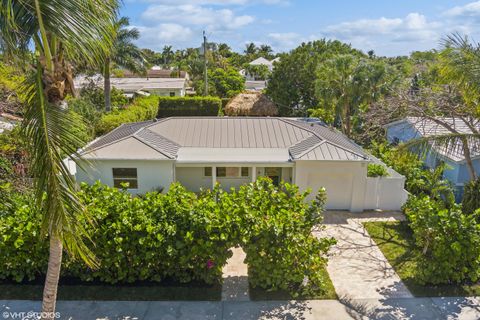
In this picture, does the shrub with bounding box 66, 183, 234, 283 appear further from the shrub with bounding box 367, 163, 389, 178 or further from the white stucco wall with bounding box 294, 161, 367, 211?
the shrub with bounding box 367, 163, 389, 178

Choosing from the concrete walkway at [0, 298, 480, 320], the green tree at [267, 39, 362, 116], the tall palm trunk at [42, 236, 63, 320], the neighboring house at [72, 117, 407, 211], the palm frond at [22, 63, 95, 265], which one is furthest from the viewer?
the green tree at [267, 39, 362, 116]

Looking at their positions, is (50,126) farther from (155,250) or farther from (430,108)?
(430,108)

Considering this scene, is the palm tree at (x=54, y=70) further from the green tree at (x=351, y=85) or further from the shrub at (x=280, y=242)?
the green tree at (x=351, y=85)

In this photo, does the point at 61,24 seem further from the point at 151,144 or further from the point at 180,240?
the point at 151,144

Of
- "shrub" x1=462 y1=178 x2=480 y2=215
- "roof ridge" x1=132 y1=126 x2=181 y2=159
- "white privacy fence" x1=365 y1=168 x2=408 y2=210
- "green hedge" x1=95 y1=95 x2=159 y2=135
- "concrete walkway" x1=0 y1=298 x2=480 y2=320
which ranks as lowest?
"concrete walkway" x1=0 y1=298 x2=480 y2=320

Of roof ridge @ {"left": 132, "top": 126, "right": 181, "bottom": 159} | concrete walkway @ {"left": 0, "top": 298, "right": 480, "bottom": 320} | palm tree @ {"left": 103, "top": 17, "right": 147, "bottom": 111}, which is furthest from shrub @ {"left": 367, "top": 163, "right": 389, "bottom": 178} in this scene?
palm tree @ {"left": 103, "top": 17, "right": 147, "bottom": 111}

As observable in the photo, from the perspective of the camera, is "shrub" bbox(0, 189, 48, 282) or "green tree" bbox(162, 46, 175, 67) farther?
"green tree" bbox(162, 46, 175, 67)

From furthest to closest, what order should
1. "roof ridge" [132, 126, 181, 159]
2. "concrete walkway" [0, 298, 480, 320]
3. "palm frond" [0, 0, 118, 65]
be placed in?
"roof ridge" [132, 126, 181, 159] → "concrete walkway" [0, 298, 480, 320] → "palm frond" [0, 0, 118, 65]
